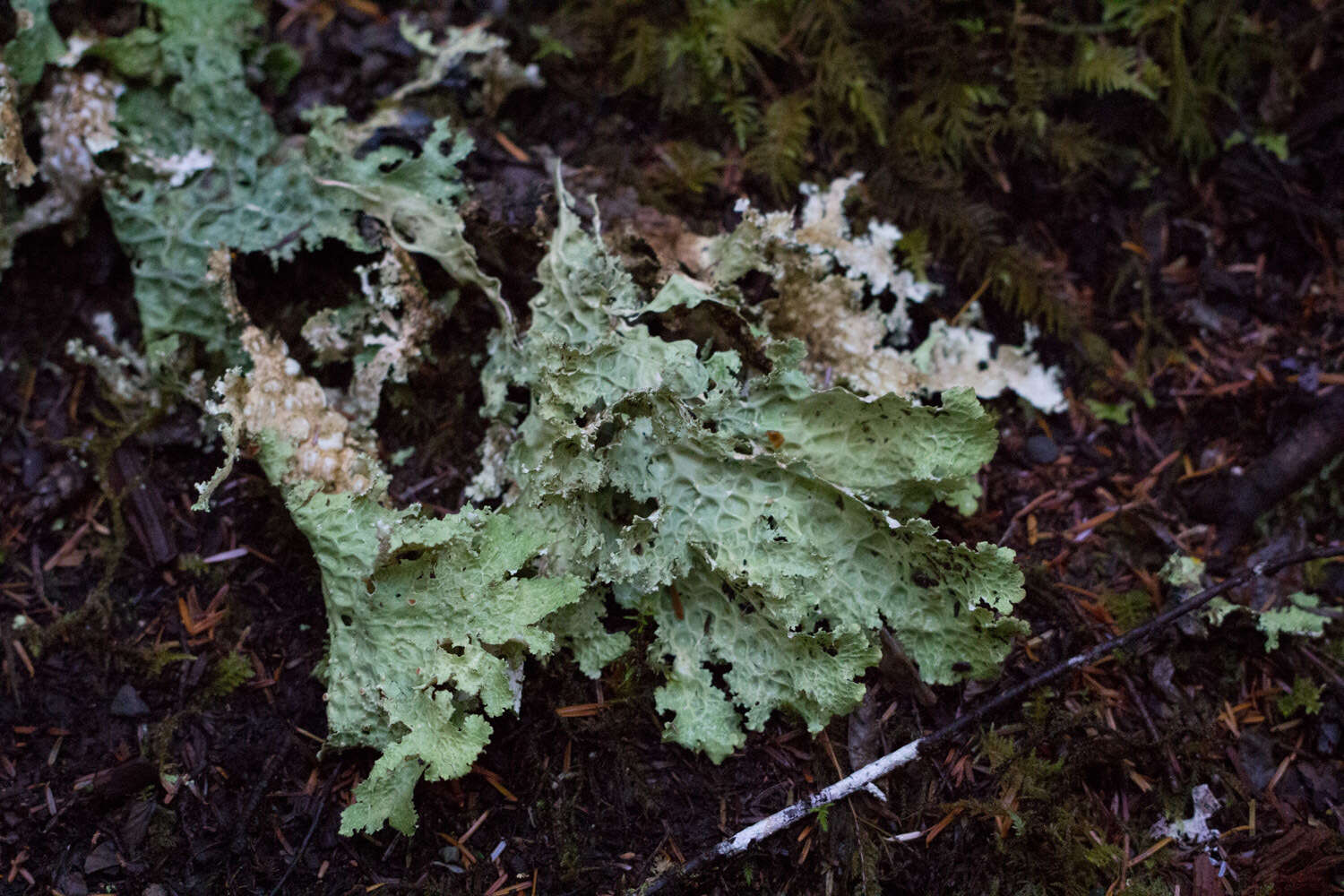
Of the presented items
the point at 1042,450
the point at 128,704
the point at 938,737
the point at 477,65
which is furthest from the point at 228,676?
the point at 1042,450

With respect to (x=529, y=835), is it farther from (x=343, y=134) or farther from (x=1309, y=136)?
(x=1309, y=136)

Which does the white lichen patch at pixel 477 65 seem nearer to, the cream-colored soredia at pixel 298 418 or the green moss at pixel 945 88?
the green moss at pixel 945 88

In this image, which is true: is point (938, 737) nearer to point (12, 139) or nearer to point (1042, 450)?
point (1042, 450)

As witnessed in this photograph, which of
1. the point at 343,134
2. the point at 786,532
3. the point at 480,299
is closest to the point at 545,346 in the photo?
the point at 480,299

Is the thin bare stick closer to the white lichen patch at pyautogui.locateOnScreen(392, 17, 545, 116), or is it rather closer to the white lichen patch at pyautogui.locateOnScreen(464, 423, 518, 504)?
the white lichen patch at pyautogui.locateOnScreen(464, 423, 518, 504)

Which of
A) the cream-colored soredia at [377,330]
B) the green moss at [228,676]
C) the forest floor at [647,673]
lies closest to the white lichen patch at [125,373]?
the forest floor at [647,673]
